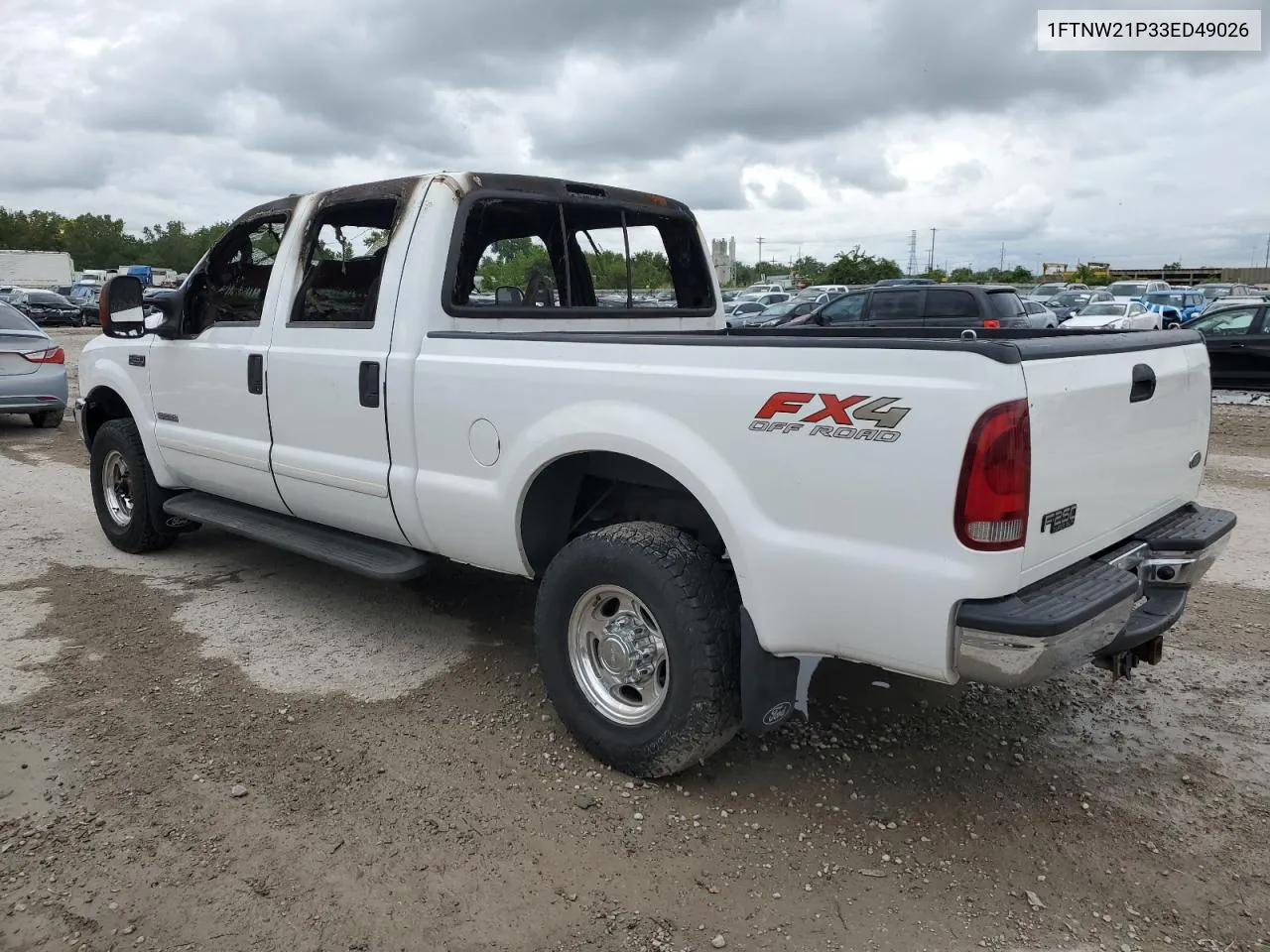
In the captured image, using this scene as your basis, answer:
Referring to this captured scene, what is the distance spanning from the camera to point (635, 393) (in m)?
3.06

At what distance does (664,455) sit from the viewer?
2.97 m

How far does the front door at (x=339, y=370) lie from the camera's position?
395 cm

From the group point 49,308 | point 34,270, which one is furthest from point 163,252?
point 49,308

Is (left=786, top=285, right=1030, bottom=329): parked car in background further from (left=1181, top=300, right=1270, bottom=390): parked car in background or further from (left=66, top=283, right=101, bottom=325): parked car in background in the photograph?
(left=66, top=283, right=101, bottom=325): parked car in background

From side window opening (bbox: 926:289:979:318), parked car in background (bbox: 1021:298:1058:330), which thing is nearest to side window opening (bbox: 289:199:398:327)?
side window opening (bbox: 926:289:979:318)

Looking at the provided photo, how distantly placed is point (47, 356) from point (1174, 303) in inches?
1241

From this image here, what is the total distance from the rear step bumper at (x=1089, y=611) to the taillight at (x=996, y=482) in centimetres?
18

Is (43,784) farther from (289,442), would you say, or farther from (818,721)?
(818,721)

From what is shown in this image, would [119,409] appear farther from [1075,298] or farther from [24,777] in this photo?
[1075,298]

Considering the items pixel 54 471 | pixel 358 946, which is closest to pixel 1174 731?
pixel 358 946

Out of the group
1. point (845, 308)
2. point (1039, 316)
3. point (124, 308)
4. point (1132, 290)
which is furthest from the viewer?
point (1132, 290)

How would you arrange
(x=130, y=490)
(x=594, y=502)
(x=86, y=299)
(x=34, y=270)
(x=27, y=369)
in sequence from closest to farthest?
(x=594, y=502)
(x=130, y=490)
(x=27, y=369)
(x=86, y=299)
(x=34, y=270)

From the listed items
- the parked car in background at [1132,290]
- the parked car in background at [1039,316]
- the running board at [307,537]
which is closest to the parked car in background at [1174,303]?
the parked car in background at [1132,290]

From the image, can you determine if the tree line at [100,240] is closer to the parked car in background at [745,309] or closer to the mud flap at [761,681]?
the parked car in background at [745,309]
